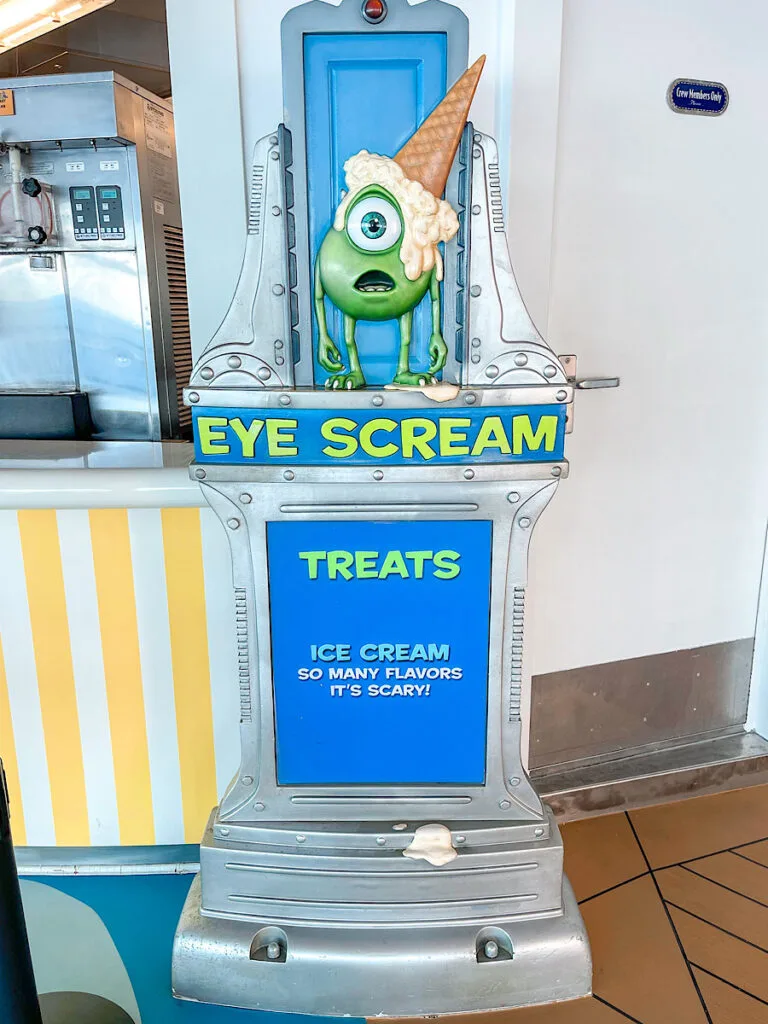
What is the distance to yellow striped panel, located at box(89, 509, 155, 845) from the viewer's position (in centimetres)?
157

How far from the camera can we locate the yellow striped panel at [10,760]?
1.65m

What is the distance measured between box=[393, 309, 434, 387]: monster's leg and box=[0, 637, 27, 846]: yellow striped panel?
1.11 meters

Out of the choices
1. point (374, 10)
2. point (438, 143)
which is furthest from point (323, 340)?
point (374, 10)

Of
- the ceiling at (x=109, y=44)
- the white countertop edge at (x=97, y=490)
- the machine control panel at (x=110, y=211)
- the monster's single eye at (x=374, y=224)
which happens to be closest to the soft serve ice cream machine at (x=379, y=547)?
the monster's single eye at (x=374, y=224)

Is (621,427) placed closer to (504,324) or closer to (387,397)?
(504,324)

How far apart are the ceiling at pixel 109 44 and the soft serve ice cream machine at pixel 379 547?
4.20 m

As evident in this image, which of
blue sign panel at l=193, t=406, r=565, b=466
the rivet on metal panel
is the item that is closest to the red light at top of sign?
the rivet on metal panel

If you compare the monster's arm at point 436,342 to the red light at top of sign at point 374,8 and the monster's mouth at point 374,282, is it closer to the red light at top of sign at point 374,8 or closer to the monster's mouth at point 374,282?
the monster's mouth at point 374,282

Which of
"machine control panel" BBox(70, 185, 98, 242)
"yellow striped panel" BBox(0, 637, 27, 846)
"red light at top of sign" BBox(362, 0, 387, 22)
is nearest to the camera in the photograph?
"red light at top of sign" BBox(362, 0, 387, 22)

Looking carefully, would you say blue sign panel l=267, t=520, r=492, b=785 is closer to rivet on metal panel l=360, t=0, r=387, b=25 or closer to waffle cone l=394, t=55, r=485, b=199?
waffle cone l=394, t=55, r=485, b=199

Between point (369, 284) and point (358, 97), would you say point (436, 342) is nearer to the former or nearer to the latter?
point (369, 284)

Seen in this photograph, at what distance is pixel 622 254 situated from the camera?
175 centimetres

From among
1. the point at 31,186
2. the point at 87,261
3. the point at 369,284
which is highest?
the point at 31,186

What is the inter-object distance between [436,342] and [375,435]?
0.18 meters
